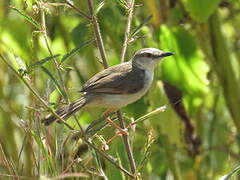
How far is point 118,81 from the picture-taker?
3379mm

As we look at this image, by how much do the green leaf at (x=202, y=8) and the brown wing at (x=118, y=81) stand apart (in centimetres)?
47

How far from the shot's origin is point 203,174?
4477mm

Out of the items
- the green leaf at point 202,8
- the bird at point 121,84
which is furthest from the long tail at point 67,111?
the green leaf at point 202,8

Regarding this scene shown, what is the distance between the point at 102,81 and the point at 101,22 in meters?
0.61

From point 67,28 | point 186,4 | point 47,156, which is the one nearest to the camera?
point 47,156

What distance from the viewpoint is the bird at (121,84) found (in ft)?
10.6

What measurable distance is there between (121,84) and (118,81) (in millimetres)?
30

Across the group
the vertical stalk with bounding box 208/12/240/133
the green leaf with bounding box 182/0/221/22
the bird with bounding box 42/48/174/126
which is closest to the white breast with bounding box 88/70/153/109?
the bird with bounding box 42/48/174/126

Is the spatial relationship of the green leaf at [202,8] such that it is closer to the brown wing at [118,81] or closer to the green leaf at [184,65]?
the green leaf at [184,65]

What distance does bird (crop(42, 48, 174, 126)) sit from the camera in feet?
10.6

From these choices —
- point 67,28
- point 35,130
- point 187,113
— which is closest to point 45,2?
point 35,130

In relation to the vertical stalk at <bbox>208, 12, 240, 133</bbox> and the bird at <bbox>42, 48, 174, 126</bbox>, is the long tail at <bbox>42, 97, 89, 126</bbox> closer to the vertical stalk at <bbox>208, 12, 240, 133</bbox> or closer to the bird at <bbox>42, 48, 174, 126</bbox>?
the bird at <bbox>42, 48, 174, 126</bbox>

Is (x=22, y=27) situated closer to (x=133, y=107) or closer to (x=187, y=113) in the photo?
(x=133, y=107)

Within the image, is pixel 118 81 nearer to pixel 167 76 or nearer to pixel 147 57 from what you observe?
pixel 147 57
